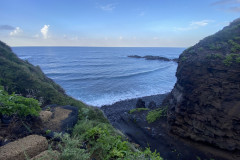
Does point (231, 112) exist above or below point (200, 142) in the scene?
above

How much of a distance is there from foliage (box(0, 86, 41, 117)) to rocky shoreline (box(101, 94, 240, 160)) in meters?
7.97

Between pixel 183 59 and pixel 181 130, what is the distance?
584cm

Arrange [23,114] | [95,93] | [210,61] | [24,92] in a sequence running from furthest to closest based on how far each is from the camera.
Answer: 1. [95,93]
2. [210,61]
3. [24,92]
4. [23,114]

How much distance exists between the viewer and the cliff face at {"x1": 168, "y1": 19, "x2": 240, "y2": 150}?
10180 mm

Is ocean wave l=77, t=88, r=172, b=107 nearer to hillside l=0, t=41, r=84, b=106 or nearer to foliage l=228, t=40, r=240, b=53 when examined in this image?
hillside l=0, t=41, r=84, b=106

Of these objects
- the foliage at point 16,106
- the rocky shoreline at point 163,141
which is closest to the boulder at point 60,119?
the foliage at point 16,106

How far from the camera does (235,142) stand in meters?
10.2

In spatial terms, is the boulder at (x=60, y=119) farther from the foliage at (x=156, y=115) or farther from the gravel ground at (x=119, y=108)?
the gravel ground at (x=119, y=108)

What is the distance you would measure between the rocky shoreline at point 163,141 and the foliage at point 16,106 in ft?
26.2

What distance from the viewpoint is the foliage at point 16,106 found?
13.5ft

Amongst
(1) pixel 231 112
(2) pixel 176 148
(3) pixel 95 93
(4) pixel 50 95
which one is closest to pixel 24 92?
(4) pixel 50 95

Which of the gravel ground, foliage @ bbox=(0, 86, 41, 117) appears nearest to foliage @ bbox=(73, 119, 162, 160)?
foliage @ bbox=(0, 86, 41, 117)

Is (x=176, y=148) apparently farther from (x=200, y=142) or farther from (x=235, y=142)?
(x=235, y=142)

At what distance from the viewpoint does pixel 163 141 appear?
12.3 metres
